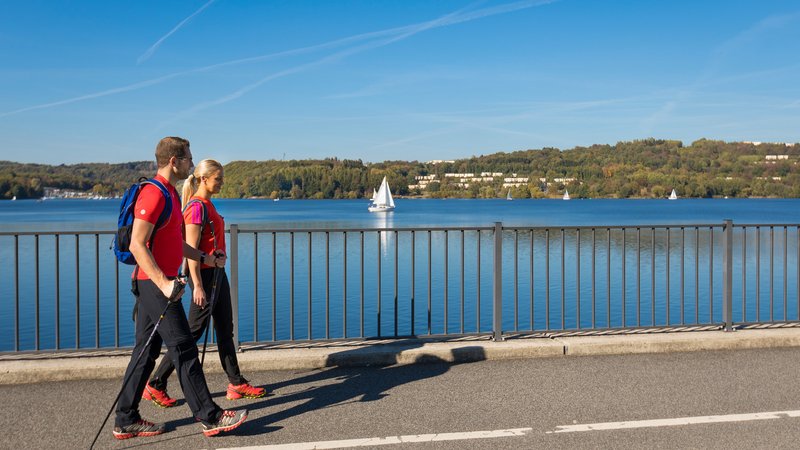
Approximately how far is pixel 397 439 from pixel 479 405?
39.2 inches

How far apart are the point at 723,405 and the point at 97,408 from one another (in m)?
4.55

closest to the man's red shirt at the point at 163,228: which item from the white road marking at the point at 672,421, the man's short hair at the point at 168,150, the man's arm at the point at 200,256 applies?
the man's short hair at the point at 168,150

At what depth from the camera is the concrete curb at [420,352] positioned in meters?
6.51

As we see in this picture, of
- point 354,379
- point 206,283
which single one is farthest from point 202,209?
point 354,379

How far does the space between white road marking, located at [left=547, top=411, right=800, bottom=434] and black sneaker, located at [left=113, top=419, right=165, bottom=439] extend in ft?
8.39

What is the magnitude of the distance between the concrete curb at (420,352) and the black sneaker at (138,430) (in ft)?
5.40

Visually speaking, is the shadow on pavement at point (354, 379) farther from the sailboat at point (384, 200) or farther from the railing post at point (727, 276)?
the sailboat at point (384, 200)

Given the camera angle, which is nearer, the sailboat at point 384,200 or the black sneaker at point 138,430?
the black sneaker at point 138,430

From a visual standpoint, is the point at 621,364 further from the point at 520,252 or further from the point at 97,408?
the point at 520,252

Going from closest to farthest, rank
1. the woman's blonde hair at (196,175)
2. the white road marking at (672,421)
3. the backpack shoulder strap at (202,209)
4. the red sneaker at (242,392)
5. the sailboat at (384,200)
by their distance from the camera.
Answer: the white road marking at (672,421)
the backpack shoulder strap at (202,209)
the woman's blonde hair at (196,175)
the red sneaker at (242,392)
the sailboat at (384,200)

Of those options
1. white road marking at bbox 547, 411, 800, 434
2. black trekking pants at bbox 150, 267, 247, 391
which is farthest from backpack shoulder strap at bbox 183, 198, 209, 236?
white road marking at bbox 547, 411, 800, 434

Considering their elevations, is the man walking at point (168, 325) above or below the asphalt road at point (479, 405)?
above

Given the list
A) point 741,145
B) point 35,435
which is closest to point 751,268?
point 35,435

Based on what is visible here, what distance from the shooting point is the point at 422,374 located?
6707mm
